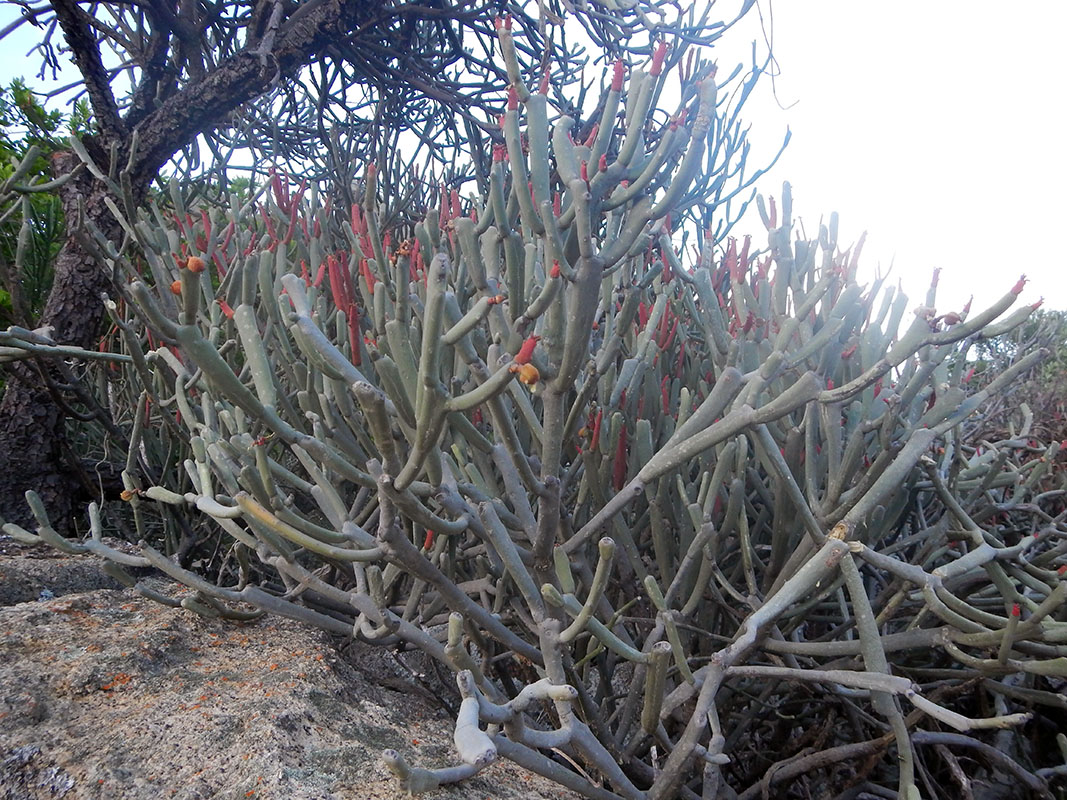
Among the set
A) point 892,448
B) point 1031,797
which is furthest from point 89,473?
point 1031,797

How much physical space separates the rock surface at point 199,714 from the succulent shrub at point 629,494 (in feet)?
0.36

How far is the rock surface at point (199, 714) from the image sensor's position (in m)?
1.00

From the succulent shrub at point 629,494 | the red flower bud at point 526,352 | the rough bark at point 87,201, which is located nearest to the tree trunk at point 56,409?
the rough bark at point 87,201

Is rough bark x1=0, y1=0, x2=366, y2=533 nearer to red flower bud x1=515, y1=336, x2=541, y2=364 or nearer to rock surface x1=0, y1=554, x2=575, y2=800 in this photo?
rock surface x1=0, y1=554, x2=575, y2=800

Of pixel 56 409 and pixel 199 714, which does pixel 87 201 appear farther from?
pixel 199 714

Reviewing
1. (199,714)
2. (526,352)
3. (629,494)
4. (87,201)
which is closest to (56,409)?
(87,201)

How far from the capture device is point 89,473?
114 inches

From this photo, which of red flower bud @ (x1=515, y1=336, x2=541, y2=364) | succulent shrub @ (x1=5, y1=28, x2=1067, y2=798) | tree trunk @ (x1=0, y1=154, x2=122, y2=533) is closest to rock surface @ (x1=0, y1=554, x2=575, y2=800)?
succulent shrub @ (x1=5, y1=28, x2=1067, y2=798)

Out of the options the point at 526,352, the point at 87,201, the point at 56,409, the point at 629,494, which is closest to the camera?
the point at 526,352

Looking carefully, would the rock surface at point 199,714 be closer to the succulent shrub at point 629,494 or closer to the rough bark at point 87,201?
the succulent shrub at point 629,494

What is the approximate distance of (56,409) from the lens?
2.67 meters

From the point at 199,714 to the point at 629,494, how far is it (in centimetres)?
76

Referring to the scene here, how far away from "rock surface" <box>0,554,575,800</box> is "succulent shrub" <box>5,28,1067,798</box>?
11 centimetres

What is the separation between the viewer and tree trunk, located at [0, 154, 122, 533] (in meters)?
2.56
